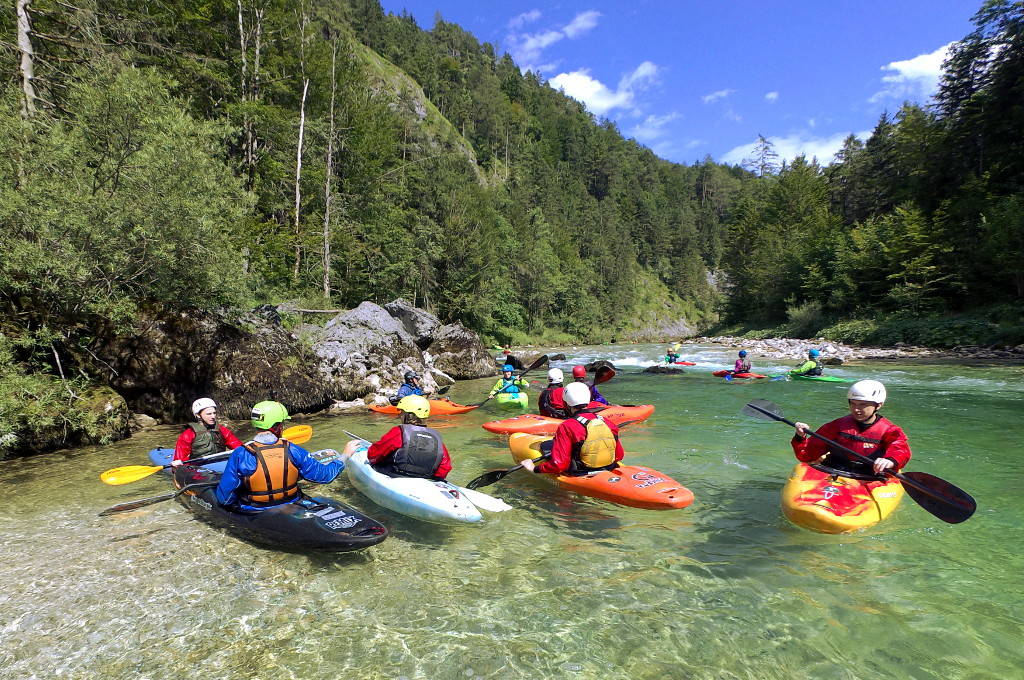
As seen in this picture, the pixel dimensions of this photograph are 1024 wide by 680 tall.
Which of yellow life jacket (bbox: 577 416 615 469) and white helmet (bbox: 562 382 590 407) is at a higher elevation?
white helmet (bbox: 562 382 590 407)

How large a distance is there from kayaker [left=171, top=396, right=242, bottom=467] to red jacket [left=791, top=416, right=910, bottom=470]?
20.3ft

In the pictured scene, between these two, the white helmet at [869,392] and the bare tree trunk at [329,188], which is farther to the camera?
the bare tree trunk at [329,188]

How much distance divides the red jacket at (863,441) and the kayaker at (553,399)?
414 centimetres

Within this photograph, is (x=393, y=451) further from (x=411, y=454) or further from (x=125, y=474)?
(x=125, y=474)

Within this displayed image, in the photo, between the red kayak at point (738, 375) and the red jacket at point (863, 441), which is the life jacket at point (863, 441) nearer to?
the red jacket at point (863, 441)

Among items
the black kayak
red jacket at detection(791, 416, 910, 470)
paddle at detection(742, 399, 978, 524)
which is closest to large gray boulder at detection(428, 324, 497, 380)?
the black kayak

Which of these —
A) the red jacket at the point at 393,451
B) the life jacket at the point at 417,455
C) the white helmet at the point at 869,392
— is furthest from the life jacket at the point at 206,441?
the white helmet at the point at 869,392

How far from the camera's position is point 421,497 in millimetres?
4402

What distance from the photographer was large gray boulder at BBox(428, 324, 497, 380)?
1703 centimetres

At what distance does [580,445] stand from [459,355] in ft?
41.4

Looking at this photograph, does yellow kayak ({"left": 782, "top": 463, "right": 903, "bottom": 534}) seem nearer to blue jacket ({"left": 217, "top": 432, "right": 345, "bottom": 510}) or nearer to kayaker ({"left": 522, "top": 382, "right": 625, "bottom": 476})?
kayaker ({"left": 522, "top": 382, "right": 625, "bottom": 476})

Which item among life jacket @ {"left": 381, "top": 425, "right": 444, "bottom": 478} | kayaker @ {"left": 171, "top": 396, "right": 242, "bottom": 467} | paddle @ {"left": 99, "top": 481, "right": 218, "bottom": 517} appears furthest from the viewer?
kayaker @ {"left": 171, "top": 396, "right": 242, "bottom": 467}

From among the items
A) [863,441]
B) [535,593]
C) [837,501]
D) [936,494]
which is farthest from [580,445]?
[936,494]

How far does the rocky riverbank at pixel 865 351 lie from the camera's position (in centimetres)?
1656
